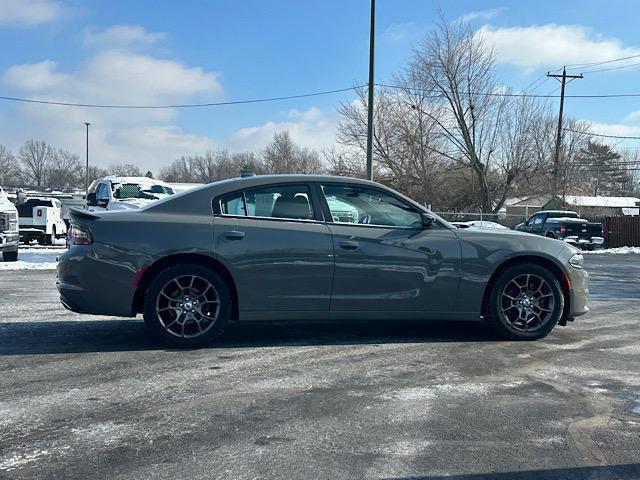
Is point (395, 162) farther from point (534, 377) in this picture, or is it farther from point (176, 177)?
point (176, 177)

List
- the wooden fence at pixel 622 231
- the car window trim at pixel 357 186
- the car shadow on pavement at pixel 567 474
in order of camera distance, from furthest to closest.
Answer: the wooden fence at pixel 622 231
the car window trim at pixel 357 186
the car shadow on pavement at pixel 567 474

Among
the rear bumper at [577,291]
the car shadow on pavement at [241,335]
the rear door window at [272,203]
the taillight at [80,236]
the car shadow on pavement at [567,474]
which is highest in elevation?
the rear door window at [272,203]

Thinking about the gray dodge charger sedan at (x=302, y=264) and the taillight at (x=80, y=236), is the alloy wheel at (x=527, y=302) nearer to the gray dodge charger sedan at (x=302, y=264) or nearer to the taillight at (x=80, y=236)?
the gray dodge charger sedan at (x=302, y=264)

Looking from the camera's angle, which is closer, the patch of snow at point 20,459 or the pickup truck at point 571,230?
the patch of snow at point 20,459

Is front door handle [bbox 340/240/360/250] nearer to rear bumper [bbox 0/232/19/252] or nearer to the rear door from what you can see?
the rear door

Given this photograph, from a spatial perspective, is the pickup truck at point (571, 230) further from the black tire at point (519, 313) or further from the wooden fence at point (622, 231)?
the black tire at point (519, 313)

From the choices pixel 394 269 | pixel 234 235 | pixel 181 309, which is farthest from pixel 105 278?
pixel 394 269

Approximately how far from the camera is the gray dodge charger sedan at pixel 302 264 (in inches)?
197

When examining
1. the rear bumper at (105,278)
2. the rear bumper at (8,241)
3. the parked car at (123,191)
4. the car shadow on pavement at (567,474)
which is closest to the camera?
the car shadow on pavement at (567,474)

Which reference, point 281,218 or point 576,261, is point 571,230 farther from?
point 281,218

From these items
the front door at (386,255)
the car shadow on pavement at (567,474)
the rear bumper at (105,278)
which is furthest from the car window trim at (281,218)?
the car shadow on pavement at (567,474)

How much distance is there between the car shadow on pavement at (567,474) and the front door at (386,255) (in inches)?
100

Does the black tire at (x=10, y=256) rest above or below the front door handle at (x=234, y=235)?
below

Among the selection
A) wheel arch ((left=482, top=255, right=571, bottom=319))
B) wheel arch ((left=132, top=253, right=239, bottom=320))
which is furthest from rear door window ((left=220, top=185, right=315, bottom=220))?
wheel arch ((left=482, top=255, right=571, bottom=319))
